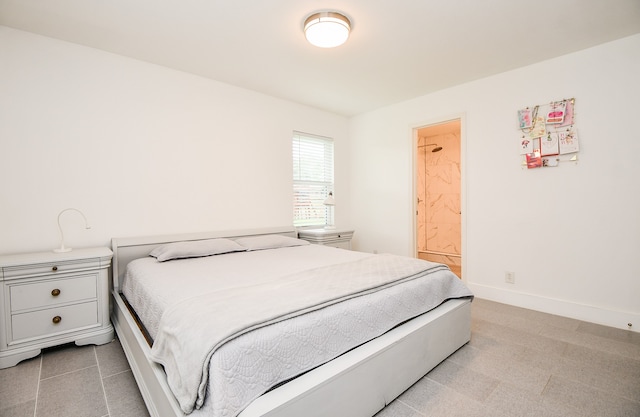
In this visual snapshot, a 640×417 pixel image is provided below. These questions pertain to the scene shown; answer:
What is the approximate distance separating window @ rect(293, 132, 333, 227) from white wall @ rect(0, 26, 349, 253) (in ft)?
1.31

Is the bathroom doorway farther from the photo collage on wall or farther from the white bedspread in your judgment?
the white bedspread

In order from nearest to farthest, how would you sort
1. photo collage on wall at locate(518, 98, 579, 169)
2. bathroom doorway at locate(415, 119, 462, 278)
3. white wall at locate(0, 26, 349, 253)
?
white wall at locate(0, 26, 349, 253), photo collage on wall at locate(518, 98, 579, 169), bathroom doorway at locate(415, 119, 462, 278)

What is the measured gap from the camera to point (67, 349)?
7.24 ft

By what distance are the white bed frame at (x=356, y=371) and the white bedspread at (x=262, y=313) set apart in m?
0.05

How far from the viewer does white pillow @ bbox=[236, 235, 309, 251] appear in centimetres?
306

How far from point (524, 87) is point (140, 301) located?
378 cm

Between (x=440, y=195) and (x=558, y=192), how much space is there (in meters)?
2.92

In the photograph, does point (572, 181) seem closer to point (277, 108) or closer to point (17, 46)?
point (277, 108)

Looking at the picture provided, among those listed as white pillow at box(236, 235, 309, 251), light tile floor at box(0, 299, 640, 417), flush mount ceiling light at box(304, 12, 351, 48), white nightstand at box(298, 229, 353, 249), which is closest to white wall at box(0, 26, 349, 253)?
white pillow at box(236, 235, 309, 251)

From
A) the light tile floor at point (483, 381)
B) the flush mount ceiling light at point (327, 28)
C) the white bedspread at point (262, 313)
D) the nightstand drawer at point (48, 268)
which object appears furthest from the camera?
the flush mount ceiling light at point (327, 28)

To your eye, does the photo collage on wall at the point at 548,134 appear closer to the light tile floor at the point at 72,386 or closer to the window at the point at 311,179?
the window at the point at 311,179

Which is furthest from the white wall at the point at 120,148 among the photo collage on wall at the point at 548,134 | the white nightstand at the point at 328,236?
the photo collage on wall at the point at 548,134

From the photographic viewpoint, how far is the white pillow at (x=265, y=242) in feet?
10.0

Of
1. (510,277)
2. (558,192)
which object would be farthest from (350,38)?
(510,277)
